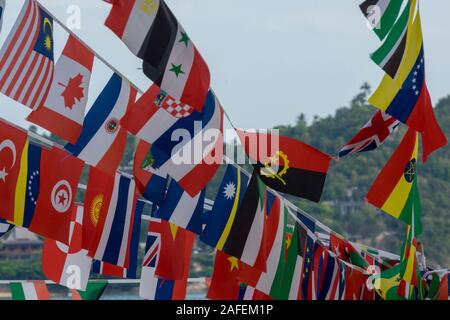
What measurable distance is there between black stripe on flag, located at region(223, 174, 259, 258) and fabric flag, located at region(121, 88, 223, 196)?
2.52ft

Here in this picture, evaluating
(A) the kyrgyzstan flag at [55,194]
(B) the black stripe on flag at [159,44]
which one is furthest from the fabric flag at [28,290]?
(B) the black stripe on flag at [159,44]

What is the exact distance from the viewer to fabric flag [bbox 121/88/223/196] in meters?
10.0

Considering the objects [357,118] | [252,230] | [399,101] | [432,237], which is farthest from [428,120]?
[357,118]

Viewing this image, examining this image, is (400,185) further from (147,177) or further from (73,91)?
(73,91)

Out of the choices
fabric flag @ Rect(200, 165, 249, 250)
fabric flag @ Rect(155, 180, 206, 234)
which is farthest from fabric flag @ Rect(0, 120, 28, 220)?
fabric flag @ Rect(200, 165, 249, 250)

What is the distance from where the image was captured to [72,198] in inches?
413

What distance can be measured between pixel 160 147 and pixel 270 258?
6.25ft

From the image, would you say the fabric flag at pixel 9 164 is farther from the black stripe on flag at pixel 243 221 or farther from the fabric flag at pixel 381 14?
the fabric flag at pixel 381 14

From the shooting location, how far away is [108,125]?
10742mm

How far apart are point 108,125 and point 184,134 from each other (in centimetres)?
85

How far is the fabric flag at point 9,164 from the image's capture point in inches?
391

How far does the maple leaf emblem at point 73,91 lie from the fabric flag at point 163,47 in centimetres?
85

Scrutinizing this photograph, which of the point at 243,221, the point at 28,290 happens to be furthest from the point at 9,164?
the point at 28,290

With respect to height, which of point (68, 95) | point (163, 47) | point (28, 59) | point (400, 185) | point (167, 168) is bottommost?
point (167, 168)
